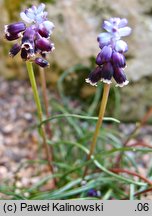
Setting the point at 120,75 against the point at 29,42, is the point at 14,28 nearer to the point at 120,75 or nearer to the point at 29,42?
the point at 29,42

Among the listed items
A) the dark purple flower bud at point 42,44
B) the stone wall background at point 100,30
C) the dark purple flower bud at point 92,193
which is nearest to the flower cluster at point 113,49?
the dark purple flower bud at point 42,44

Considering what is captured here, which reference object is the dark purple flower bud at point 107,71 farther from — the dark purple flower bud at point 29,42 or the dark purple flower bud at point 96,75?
the dark purple flower bud at point 29,42

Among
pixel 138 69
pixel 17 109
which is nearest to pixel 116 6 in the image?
pixel 138 69

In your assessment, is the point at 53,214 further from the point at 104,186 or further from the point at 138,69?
the point at 138,69

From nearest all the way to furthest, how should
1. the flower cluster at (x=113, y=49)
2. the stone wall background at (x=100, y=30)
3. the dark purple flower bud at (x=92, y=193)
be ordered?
the flower cluster at (x=113, y=49) < the dark purple flower bud at (x=92, y=193) < the stone wall background at (x=100, y=30)

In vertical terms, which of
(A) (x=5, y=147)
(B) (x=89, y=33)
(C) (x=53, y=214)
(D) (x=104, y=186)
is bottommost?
(C) (x=53, y=214)

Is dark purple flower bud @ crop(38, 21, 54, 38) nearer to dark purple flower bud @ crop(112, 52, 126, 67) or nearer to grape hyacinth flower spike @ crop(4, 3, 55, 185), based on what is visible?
grape hyacinth flower spike @ crop(4, 3, 55, 185)
